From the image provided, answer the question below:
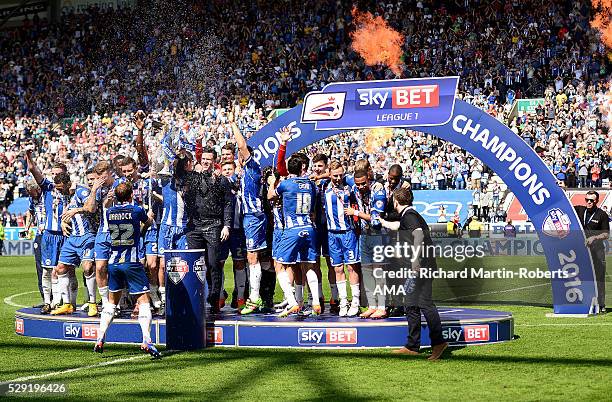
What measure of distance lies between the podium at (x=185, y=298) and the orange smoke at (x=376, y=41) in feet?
82.5

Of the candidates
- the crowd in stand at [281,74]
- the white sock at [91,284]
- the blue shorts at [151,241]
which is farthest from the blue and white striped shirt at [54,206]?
the crowd in stand at [281,74]

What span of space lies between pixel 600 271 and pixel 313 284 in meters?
4.65

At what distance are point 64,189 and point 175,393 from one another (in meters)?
5.13

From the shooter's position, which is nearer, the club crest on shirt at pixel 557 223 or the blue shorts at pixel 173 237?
the blue shorts at pixel 173 237

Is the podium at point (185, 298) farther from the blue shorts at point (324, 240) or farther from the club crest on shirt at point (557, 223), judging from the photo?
the club crest on shirt at point (557, 223)

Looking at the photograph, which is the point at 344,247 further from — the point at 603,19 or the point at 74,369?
the point at 603,19

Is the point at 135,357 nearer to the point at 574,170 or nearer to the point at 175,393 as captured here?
the point at 175,393

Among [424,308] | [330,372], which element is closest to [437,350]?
[424,308]

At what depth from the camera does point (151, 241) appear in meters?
13.4

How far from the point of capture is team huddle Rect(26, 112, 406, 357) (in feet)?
38.0

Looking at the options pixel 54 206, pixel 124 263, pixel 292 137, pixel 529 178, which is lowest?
pixel 124 263

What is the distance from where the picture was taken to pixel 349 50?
37.5 metres

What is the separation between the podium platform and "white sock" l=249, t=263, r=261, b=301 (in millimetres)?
469

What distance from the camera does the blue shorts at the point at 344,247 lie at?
1209 cm
